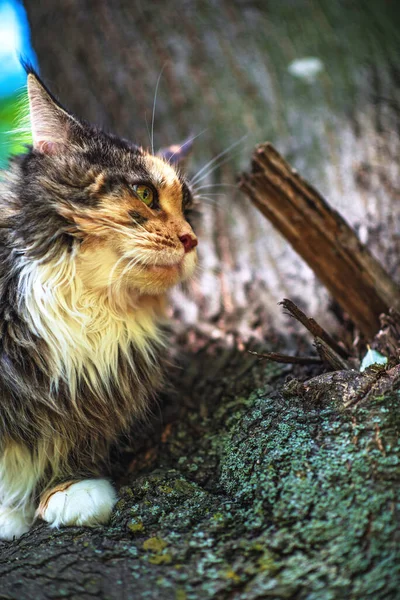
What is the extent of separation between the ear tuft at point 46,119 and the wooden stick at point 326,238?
606 mm

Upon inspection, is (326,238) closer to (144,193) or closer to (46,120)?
(144,193)

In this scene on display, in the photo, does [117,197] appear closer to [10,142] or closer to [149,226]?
[149,226]

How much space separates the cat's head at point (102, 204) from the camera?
4.80ft

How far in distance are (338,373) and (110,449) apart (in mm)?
744

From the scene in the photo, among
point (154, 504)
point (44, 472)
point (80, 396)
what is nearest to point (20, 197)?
point (80, 396)

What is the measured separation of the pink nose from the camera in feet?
5.27

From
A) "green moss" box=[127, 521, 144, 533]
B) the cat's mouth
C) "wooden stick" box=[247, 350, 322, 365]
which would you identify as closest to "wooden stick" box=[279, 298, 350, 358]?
"wooden stick" box=[247, 350, 322, 365]

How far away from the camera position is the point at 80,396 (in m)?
1.51

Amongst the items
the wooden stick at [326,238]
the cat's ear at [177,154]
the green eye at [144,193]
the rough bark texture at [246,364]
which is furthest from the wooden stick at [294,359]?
the cat's ear at [177,154]

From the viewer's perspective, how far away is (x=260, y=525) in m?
1.10

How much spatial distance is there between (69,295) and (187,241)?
38cm

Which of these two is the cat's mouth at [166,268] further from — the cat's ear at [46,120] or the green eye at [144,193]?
the cat's ear at [46,120]

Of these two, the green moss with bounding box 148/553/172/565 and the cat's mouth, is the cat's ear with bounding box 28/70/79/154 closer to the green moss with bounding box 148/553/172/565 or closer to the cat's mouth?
the cat's mouth

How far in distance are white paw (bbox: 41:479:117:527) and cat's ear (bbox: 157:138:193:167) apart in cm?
108
